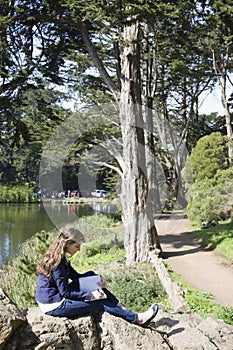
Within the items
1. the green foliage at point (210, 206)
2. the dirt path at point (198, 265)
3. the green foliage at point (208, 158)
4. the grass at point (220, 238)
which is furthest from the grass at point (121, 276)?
the green foliage at point (208, 158)

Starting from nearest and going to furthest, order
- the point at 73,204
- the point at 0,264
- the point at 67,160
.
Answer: the point at 0,264, the point at 67,160, the point at 73,204

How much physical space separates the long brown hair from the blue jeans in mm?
310

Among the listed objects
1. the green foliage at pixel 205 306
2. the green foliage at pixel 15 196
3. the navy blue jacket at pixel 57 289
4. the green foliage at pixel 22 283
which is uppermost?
the green foliage at pixel 15 196

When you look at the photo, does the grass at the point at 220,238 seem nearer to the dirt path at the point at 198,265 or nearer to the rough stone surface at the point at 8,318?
the dirt path at the point at 198,265

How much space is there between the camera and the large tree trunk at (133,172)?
30.4ft

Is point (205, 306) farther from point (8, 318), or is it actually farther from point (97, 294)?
point (8, 318)

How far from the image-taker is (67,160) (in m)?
22.4

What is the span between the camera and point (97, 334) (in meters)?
3.71

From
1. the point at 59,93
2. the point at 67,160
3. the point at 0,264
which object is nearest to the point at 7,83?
the point at 0,264

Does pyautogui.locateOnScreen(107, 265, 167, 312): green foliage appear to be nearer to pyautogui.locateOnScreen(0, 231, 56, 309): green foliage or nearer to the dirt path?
the dirt path

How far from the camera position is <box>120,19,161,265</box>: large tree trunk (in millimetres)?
9258

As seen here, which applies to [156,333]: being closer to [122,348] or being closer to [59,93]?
[122,348]

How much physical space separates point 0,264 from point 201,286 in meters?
5.95

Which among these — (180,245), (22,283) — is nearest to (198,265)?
(180,245)
